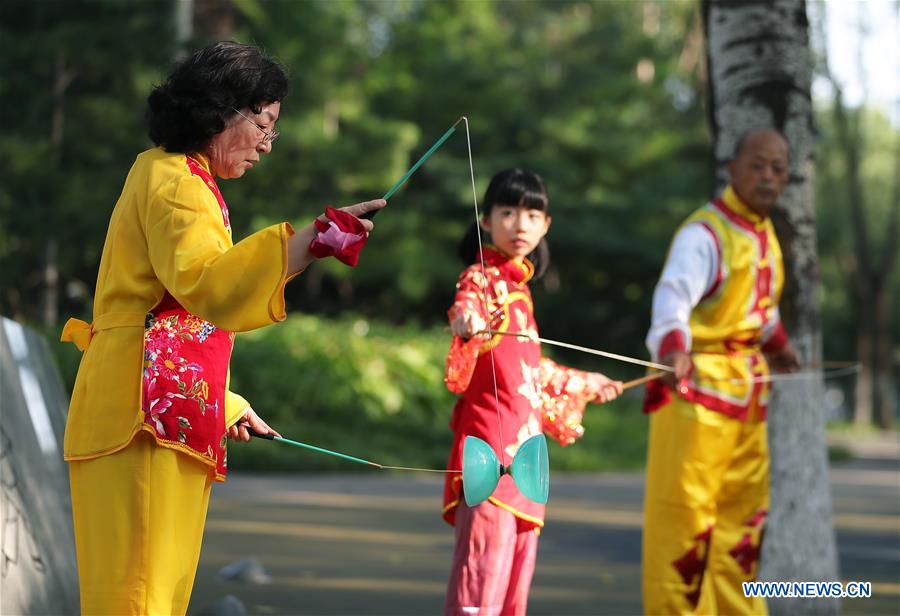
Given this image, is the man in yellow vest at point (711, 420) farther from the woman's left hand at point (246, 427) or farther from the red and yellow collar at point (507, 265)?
the woman's left hand at point (246, 427)

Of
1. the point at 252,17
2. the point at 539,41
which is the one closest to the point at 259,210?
the point at 252,17

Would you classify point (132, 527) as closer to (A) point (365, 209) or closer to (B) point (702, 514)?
(A) point (365, 209)

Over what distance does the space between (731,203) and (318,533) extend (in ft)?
16.9

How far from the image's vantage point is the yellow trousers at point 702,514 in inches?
204

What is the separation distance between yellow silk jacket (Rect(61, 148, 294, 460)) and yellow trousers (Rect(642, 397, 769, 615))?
263 cm

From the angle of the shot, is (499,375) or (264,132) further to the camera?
(499,375)

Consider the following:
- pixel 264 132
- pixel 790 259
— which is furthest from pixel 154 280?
pixel 790 259

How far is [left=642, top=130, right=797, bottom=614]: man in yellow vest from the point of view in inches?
204

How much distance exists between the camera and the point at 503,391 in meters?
4.46

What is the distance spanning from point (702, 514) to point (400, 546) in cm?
428

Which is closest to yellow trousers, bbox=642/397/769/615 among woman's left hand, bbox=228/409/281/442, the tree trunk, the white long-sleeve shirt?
the white long-sleeve shirt

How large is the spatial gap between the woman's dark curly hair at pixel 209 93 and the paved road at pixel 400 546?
3.21m

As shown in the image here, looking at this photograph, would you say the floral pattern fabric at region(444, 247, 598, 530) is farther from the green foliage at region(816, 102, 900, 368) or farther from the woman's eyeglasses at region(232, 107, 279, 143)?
the green foliage at region(816, 102, 900, 368)

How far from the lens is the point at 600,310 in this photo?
2889cm
